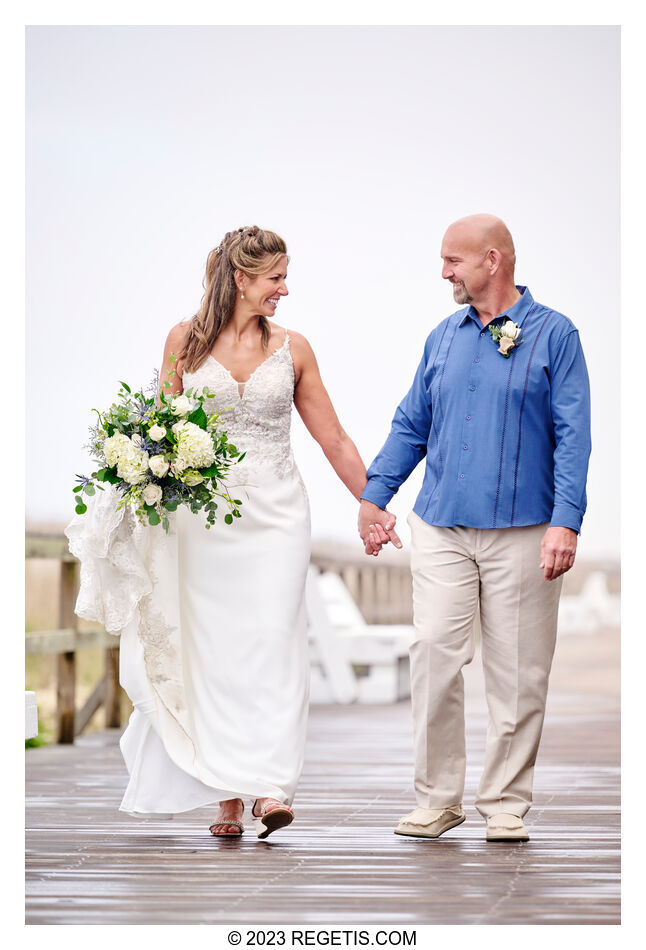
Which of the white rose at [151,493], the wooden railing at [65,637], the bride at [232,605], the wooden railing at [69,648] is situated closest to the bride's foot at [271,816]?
the bride at [232,605]

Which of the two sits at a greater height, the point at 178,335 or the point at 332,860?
the point at 178,335

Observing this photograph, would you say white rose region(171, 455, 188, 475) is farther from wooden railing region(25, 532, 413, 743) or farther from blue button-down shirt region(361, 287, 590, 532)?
wooden railing region(25, 532, 413, 743)

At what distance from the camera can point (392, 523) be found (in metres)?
3.93

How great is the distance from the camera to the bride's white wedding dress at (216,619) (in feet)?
12.5

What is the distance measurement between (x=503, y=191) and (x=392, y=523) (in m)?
8.16

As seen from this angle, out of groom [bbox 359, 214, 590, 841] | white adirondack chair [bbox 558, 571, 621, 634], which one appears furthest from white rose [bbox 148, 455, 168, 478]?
white adirondack chair [bbox 558, 571, 621, 634]

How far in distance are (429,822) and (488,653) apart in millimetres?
488

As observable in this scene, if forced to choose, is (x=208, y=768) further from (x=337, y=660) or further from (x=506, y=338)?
(x=337, y=660)

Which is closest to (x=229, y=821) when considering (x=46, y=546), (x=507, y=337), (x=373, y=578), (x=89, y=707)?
(x=507, y=337)

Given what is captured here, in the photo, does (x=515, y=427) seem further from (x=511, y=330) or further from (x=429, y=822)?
(x=429, y=822)

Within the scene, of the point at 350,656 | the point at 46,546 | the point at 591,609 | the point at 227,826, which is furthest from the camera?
the point at 591,609

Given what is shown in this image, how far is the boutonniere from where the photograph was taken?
12.2ft

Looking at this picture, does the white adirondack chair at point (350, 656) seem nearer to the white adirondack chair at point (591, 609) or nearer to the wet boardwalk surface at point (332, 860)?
the wet boardwalk surface at point (332, 860)

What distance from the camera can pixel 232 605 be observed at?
3.89 metres
